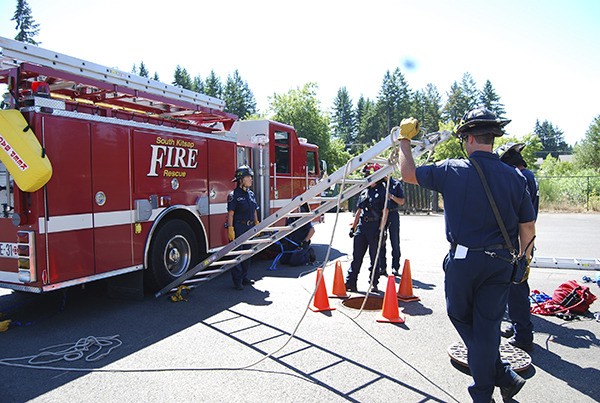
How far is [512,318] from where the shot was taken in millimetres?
4688

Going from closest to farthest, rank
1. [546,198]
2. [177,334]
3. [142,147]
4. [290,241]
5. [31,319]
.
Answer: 1. [177,334]
2. [31,319]
3. [142,147]
4. [290,241]
5. [546,198]

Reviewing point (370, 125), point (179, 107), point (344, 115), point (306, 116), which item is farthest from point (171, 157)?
point (344, 115)

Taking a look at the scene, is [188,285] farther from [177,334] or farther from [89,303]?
[177,334]

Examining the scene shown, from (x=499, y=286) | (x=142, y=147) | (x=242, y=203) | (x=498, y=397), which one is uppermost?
(x=142, y=147)

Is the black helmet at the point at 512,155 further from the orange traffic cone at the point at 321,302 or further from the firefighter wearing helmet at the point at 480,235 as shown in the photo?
the orange traffic cone at the point at 321,302

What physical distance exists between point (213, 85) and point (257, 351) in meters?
82.1

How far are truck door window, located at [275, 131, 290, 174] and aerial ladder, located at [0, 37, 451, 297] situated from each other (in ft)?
6.94

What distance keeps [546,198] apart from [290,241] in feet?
68.7

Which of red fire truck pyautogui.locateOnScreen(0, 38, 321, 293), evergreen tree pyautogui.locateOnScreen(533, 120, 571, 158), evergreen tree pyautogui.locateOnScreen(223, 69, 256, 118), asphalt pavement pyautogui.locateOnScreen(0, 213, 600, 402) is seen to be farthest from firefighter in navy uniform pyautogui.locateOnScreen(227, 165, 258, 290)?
evergreen tree pyautogui.locateOnScreen(533, 120, 571, 158)

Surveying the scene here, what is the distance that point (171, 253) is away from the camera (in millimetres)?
7227

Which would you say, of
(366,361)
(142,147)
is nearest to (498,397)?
(366,361)

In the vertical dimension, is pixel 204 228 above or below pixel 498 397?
above

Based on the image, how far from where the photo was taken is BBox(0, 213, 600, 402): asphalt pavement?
3.77 m

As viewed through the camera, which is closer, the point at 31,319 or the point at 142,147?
the point at 31,319
